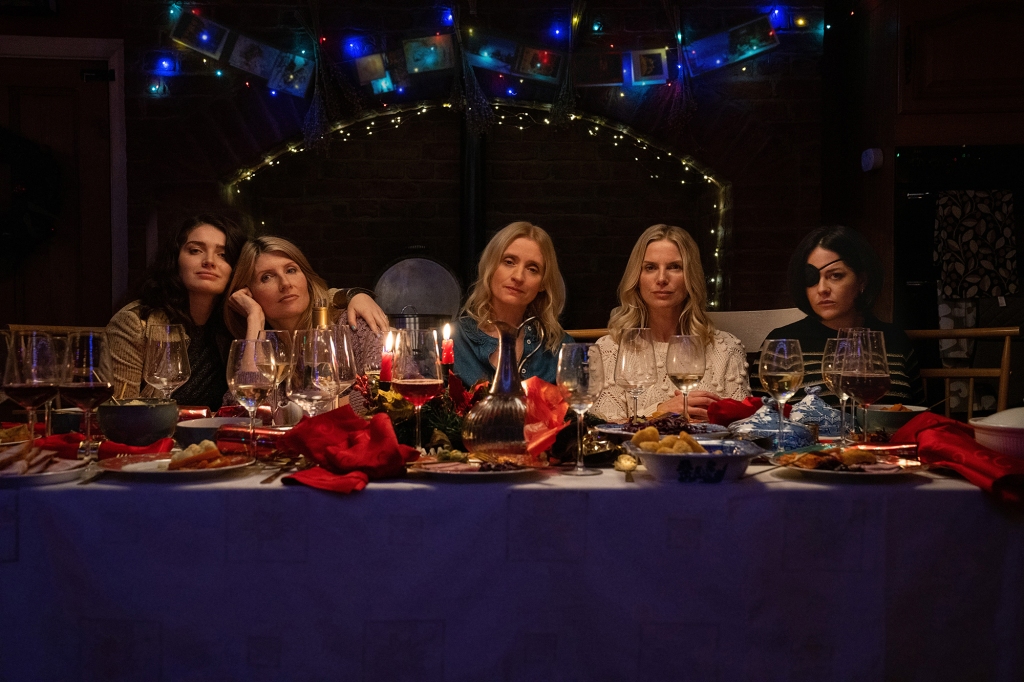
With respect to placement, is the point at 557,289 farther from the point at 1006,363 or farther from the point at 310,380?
the point at 310,380

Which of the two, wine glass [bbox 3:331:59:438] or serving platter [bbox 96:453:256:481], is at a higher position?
wine glass [bbox 3:331:59:438]

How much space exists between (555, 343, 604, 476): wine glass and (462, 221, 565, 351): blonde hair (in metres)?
1.30

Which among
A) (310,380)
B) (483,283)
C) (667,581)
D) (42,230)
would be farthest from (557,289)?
(42,230)

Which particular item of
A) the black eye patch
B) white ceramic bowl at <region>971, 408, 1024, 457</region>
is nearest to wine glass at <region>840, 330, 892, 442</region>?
white ceramic bowl at <region>971, 408, 1024, 457</region>

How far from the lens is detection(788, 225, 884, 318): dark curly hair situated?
266 centimetres

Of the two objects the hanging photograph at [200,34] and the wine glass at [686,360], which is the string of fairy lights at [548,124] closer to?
the hanging photograph at [200,34]

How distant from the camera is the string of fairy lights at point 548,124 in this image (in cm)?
395

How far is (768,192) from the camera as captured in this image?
3.94 m

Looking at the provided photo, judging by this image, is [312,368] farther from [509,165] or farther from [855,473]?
[509,165]

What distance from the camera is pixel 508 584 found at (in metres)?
0.99

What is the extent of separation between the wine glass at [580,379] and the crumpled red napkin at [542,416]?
32 mm

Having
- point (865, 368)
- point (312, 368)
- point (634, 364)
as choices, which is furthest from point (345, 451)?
point (865, 368)

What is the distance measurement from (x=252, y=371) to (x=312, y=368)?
0.29ft

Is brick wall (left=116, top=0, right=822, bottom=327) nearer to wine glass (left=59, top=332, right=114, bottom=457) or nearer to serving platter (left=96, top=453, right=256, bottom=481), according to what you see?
wine glass (left=59, top=332, right=114, bottom=457)
